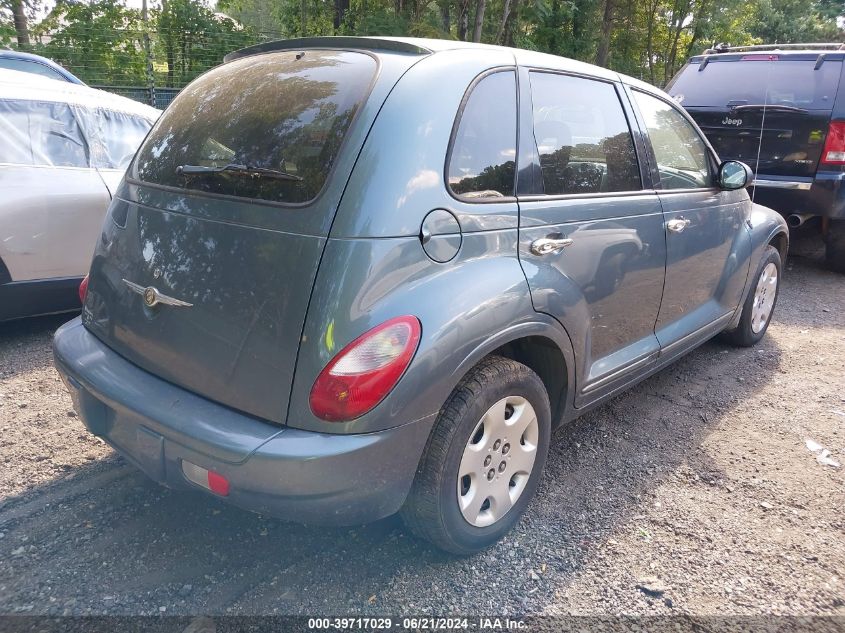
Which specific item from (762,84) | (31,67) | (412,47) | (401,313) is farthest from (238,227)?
(31,67)

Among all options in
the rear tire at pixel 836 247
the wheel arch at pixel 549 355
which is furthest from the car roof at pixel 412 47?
the rear tire at pixel 836 247

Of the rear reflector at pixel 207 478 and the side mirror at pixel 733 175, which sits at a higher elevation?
the side mirror at pixel 733 175

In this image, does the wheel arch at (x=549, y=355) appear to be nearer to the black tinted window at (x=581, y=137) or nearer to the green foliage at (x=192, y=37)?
the black tinted window at (x=581, y=137)

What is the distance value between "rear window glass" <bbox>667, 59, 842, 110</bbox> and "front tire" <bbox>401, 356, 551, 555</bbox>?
5.12 m

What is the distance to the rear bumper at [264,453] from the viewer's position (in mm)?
1958

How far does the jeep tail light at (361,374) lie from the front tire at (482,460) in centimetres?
33

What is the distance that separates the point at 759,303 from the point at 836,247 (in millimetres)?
2709

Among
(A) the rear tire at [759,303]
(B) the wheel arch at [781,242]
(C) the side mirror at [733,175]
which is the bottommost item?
(A) the rear tire at [759,303]

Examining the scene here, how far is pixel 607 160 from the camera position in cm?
303

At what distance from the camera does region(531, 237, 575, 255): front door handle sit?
248 cm

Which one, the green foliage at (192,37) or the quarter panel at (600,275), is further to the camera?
the green foliage at (192,37)

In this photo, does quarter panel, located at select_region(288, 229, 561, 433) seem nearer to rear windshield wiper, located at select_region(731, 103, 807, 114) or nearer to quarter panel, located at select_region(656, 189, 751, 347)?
quarter panel, located at select_region(656, 189, 751, 347)

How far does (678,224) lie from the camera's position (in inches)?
131

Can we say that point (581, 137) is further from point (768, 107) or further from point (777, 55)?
point (777, 55)
